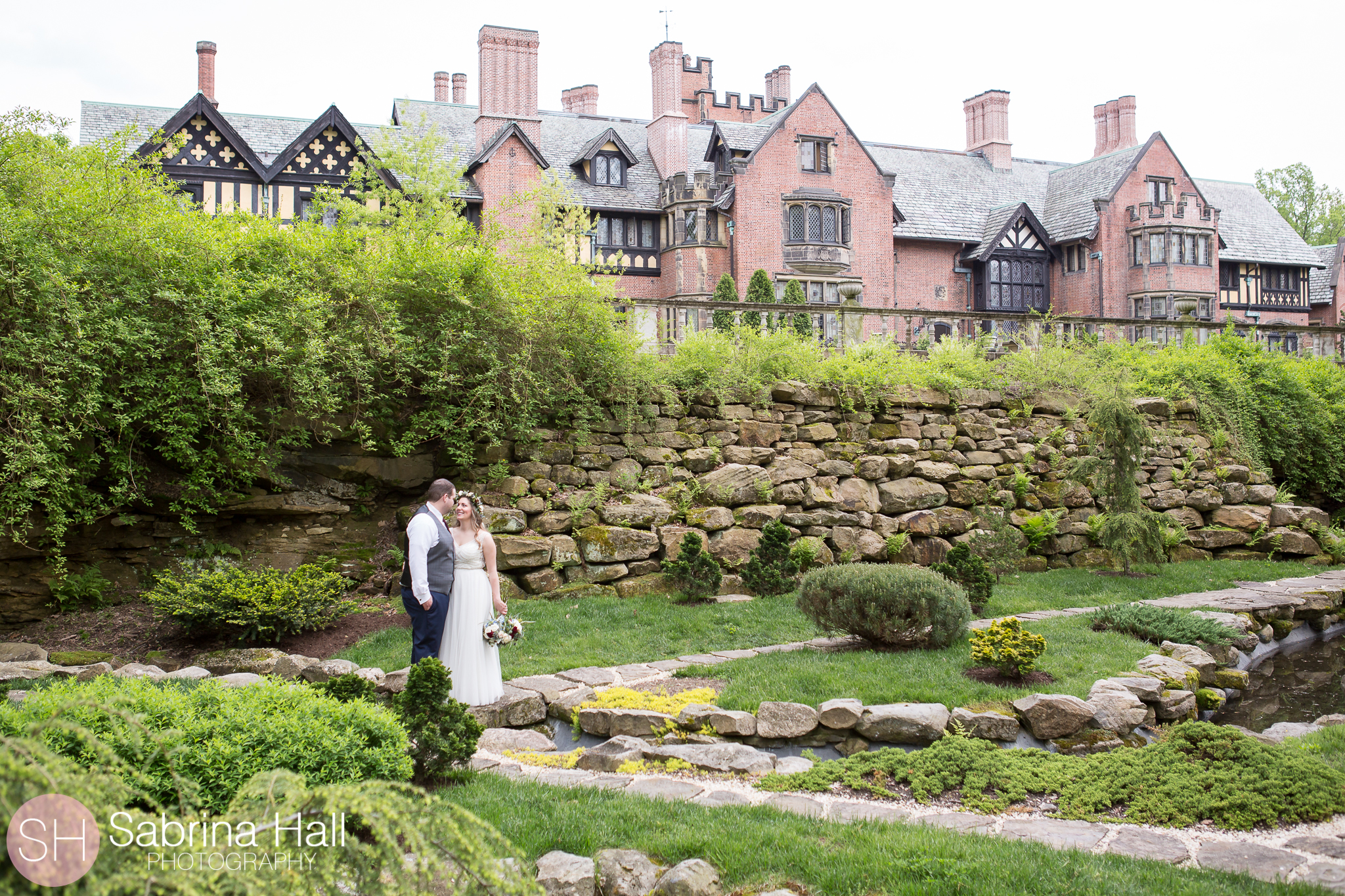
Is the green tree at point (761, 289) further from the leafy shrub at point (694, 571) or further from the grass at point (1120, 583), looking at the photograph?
the leafy shrub at point (694, 571)

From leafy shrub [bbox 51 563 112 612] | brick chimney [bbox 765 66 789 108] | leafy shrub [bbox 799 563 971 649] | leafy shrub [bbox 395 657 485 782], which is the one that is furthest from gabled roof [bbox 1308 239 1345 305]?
leafy shrub [bbox 51 563 112 612]

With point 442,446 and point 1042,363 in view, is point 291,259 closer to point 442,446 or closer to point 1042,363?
point 442,446

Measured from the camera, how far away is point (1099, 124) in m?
38.4

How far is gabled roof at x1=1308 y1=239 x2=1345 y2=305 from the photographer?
134 ft

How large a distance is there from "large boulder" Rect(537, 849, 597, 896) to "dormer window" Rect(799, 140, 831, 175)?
95.8 feet

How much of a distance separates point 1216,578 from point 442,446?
11.4m

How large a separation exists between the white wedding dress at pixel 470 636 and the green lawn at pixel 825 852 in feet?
6.89

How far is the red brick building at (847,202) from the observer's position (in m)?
28.2

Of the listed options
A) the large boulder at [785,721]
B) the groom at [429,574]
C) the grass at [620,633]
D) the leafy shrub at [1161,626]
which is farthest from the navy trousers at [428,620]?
the leafy shrub at [1161,626]

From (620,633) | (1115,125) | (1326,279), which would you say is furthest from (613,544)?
(1326,279)

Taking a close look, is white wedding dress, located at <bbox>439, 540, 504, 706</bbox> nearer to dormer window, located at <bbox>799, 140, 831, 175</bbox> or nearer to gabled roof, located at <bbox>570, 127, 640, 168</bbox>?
gabled roof, located at <bbox>570, 127, 640, 168</bbox>

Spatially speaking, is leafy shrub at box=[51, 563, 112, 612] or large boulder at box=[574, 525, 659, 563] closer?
leafy shrub at box=[51, 563, 112, 612]

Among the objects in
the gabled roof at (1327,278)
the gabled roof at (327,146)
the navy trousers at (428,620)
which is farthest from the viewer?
the gabled roof at (1327,278)

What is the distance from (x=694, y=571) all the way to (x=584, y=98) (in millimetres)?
32970
